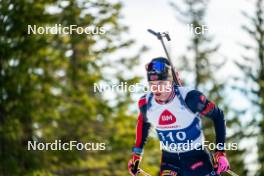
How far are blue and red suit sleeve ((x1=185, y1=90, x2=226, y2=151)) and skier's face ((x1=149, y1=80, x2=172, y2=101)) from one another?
25 centimetres

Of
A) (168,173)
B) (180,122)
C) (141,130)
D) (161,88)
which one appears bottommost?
(168,173)

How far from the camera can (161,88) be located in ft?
23.9

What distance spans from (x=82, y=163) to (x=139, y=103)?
12437 millimetres

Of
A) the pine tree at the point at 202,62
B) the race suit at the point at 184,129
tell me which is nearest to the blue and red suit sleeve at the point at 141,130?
the race suit at the point at 184,129

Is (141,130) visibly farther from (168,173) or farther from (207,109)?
(207,109)

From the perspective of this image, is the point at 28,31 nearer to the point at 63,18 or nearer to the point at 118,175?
the point at 63,18

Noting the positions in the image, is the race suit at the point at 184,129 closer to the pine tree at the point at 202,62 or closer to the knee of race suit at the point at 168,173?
the knee of race suit at the point at 168,173

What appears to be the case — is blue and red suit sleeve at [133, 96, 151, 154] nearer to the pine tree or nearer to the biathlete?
the biathlete

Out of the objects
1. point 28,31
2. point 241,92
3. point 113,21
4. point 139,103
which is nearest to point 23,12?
point 28,31

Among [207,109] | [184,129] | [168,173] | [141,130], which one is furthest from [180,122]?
[141,130]

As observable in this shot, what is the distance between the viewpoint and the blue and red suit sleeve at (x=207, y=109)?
23.2 ft

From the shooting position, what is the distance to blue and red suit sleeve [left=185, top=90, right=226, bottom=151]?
7.07 m

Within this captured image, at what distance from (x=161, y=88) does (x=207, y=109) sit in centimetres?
61

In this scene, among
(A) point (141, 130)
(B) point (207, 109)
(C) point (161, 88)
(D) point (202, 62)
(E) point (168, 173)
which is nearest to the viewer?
(B) point (207, 109)
